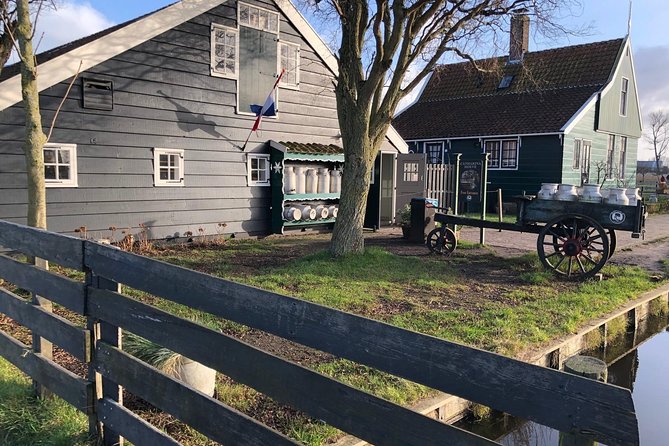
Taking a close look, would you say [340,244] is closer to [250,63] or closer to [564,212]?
[564,212]

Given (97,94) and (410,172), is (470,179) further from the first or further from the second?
(97,94)

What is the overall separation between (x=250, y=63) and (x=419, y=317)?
8.31 metres

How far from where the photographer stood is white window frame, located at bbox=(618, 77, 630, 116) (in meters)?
23.0

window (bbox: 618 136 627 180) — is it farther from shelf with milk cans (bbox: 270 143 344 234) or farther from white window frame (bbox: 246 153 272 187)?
white window frame (bbox: 246 153 272 187)

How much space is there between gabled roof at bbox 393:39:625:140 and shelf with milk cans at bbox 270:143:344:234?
862 centimetres

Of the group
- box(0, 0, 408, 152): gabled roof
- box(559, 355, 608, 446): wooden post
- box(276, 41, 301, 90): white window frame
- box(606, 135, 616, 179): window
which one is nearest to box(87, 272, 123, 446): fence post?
box(559, 355, 608, 446): wooden post

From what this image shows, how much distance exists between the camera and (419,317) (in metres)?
5.96

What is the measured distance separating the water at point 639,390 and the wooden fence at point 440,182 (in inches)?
365

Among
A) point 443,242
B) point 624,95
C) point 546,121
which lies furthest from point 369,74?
point 624,95

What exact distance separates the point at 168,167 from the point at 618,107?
66.8 ft

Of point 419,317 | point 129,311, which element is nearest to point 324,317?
point 129,311

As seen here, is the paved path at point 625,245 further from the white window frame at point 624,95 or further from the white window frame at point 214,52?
the white window frame at point 624,95

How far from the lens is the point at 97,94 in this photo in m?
9.68

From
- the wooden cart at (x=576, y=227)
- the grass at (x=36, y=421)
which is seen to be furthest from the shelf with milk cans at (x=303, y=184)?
the grass at (x=36, y=421)
